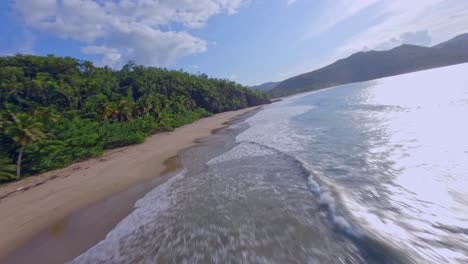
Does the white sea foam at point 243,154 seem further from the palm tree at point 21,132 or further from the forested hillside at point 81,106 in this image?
the palm tree at point 21,132

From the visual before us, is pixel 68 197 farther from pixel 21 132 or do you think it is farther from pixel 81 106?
pixel 81 106

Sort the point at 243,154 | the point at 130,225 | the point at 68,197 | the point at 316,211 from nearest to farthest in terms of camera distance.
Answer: the point at 316,211, the point at 130,225, the point at 68,197, the point at 243,154

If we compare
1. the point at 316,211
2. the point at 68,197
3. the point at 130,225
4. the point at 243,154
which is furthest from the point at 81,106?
the point at 316,211

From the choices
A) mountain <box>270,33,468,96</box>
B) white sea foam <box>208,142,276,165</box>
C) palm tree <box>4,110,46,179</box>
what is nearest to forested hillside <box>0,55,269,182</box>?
palm tree <box>4,110,46,179</box>

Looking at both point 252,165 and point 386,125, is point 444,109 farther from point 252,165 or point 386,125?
point 252,165

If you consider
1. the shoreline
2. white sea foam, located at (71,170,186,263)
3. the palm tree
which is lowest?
Answer: the shoreline

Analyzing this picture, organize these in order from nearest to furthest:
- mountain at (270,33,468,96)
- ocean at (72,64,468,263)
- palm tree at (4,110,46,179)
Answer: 1. ocean at (72,64,468,263)
2. palm tree at (4,110,46,179)
3. mountain at (270,33,468,96)

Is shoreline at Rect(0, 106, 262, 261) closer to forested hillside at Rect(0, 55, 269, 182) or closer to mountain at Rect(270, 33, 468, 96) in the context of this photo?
forested hillside at Rect(0, 55, 269, 182)

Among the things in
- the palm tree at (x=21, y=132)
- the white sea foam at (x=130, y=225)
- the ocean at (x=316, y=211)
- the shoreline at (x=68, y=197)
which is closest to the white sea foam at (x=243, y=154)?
the ocean at (x=316, y=211)
